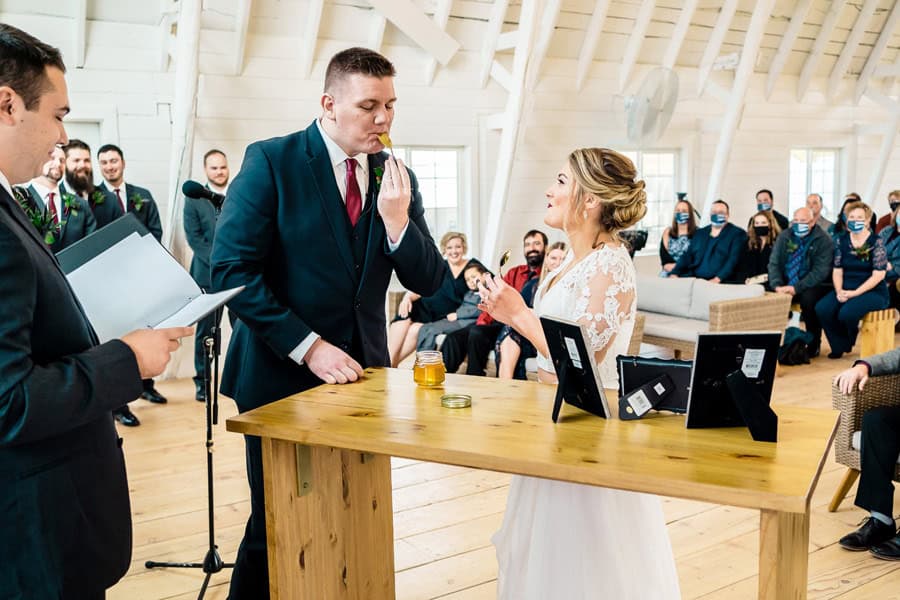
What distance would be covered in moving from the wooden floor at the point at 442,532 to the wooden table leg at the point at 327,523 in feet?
1.90

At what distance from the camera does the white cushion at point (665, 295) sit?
6695mm

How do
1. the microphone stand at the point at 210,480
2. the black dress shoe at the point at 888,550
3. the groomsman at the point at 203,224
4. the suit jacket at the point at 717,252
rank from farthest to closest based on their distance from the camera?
the suit jacket at the point at 717,252, the groomsman at the point at 203,224, the black dress shoe at the point at 888,550, the microphone stand at the point at 210,480

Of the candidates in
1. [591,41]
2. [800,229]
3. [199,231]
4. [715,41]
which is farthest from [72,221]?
[715,41]

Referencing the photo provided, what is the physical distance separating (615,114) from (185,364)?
192 inches

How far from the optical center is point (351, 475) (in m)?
2.35

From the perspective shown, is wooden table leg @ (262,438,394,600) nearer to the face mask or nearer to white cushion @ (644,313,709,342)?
white cushion @ (644,313,709,342)

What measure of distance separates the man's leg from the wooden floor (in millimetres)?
609

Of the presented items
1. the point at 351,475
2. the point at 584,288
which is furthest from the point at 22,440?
the point at 584,288

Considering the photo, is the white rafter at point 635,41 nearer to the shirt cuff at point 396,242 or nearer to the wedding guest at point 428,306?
the wedding guest at point 428,306

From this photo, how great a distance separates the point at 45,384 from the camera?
4.60 ft

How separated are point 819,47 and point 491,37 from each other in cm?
451

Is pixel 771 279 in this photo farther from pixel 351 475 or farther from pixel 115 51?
pixel 351 475

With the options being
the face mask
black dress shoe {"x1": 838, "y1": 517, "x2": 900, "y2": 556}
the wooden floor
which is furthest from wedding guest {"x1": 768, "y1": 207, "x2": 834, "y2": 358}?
black dress shoe {"x1": 838, "y1": 517, "x2": 900, "y2": 556}

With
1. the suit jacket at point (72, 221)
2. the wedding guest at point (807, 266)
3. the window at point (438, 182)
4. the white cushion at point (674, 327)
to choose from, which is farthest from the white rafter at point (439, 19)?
the wedding guest at point (807, 266)
